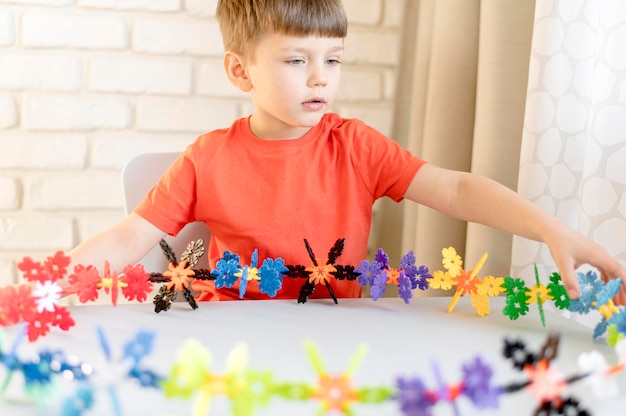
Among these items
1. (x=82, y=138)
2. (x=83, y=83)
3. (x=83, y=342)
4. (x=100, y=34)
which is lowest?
(x=83, y=342)

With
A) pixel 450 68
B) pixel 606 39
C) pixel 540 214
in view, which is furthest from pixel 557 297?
pixel 450 68

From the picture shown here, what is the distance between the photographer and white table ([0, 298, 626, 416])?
2.00 feet

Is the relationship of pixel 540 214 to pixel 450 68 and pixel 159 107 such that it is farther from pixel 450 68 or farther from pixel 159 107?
pixel 159 107

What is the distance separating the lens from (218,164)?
1.26 metres

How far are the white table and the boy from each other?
0.75 feet

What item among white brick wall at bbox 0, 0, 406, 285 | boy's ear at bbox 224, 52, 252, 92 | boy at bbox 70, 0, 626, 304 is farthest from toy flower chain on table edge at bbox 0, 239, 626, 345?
white brick wall at bbox 0, 0, 406, 285

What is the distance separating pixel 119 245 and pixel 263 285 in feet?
0.88

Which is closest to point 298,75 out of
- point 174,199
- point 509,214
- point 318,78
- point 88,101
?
point 318,78

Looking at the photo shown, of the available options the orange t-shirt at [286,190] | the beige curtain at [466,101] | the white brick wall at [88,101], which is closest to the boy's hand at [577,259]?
the orange t-shirt at [286,190]

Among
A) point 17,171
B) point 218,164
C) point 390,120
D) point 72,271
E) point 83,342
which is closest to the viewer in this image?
point 83,342

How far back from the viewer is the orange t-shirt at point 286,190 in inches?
48.6

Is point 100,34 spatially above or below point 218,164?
above

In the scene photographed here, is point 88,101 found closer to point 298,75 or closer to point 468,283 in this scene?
point 298,75

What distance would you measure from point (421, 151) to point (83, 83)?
75 cm
